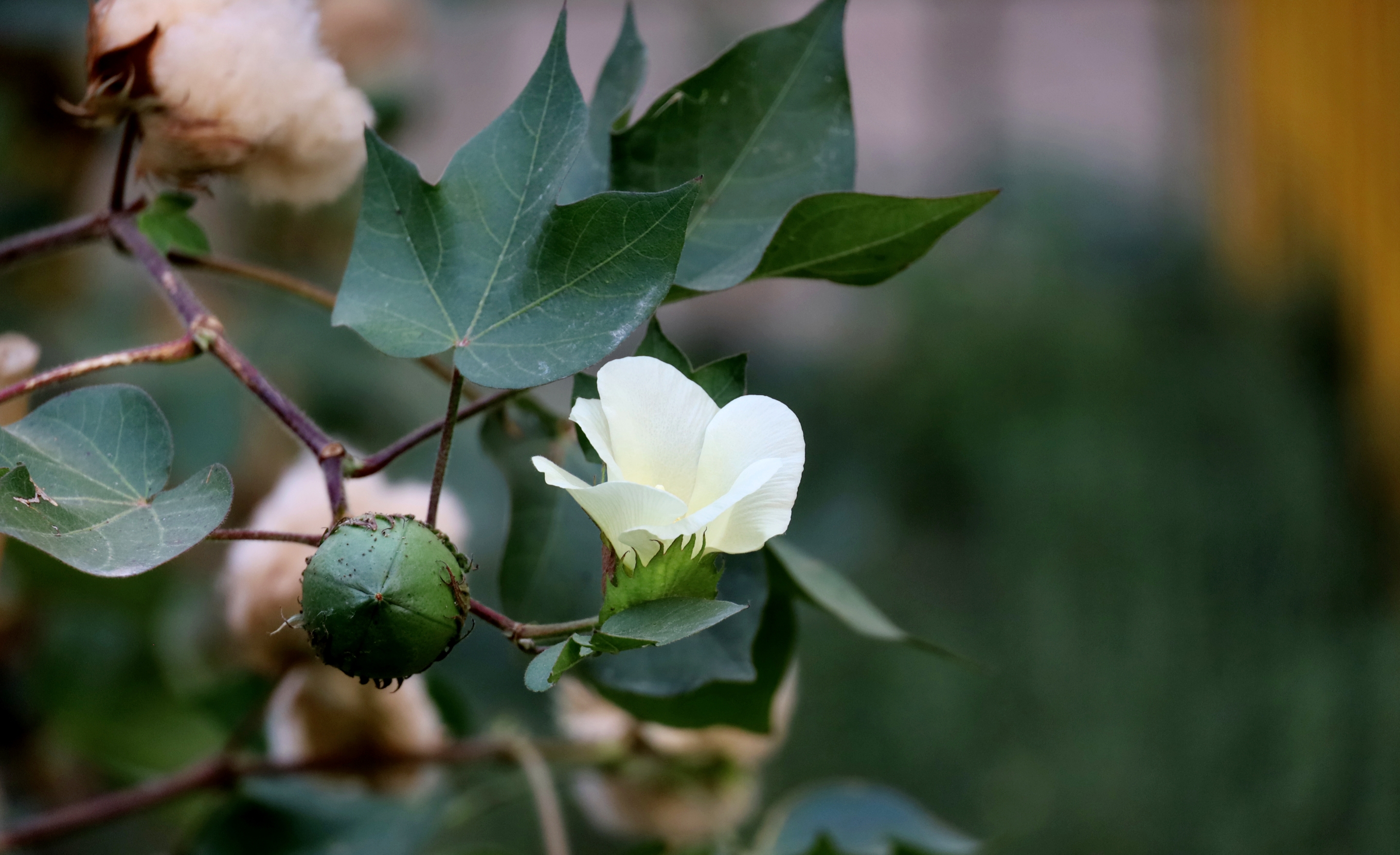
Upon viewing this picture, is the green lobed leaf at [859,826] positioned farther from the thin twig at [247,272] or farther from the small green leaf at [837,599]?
the thin twig at [247,272]

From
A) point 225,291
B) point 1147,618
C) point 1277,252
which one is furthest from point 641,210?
point 1277,252

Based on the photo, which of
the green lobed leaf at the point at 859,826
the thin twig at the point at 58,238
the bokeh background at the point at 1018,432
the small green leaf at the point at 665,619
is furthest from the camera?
the bokeh background at the point at 1018,432

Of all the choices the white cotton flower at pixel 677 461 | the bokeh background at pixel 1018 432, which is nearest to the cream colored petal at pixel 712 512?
the white cotton flower at pixel 677 461

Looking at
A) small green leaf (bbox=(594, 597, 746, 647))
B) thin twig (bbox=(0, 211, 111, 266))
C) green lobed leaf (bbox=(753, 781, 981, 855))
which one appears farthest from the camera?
green lobed leaf (bbox=(753, 781, 981, 855))

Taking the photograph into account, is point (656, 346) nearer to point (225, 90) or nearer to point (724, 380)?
point (724, 380)

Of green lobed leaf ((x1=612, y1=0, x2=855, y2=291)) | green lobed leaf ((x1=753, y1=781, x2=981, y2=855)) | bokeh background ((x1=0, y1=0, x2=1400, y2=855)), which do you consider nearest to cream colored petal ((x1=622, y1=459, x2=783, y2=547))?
green lobed leaf ((x1=612, y1=0, x2=855, y2=291))

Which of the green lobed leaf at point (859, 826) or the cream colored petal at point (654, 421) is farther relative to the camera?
the green lobed leaf at point (859, 826)

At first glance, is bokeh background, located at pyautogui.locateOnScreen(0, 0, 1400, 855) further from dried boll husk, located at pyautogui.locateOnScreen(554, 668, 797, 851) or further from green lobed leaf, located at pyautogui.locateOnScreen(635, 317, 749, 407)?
green lobed leaf, located at pyautogui.locateOnScreen(635, 317, 749, 407)
